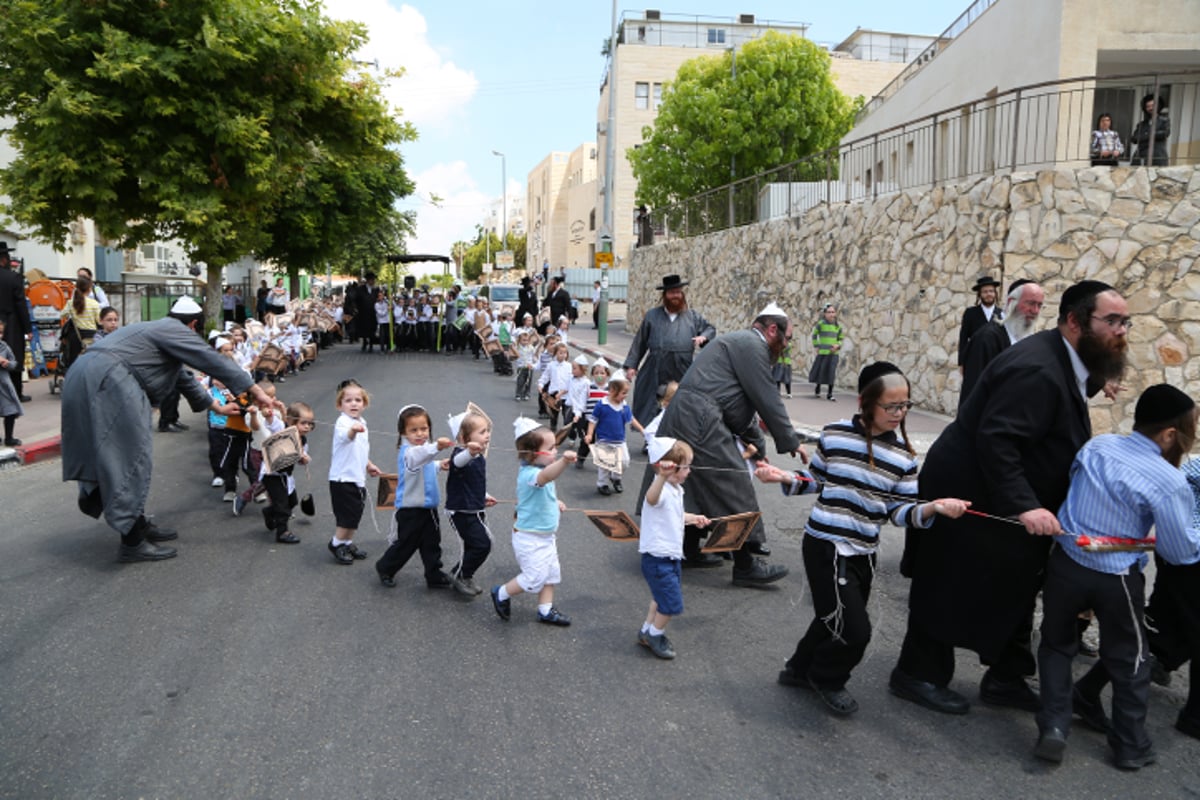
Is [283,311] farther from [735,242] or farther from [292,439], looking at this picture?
[292,439]

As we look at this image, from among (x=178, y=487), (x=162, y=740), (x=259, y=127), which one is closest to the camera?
(x=162, y=740)

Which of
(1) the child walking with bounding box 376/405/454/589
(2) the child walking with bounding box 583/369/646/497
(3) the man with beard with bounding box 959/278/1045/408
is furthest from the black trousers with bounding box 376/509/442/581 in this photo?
(3) the man with beard with bounding box 959/278/1045/408

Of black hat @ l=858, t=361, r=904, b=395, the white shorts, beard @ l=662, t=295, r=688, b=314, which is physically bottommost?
the white shorts

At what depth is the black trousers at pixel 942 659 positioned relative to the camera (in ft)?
13.8

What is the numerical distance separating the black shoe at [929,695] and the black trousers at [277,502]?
4.47 m

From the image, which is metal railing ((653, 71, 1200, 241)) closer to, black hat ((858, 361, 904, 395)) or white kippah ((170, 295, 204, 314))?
black hat ((858, 361, 904, 395))

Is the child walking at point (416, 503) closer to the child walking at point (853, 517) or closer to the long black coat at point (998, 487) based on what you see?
the child walking at point (853, 517)

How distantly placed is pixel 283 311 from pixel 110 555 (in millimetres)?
17746

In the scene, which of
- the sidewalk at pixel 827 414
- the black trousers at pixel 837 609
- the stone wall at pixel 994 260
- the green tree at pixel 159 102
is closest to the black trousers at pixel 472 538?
the black trousers at pixel 837 609

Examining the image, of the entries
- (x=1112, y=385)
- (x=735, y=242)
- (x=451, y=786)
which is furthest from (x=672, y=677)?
(x=735, y=242)

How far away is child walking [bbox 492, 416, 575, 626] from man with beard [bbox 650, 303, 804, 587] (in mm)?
1123

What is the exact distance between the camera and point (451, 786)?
343cm

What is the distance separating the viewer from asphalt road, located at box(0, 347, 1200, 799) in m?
3.51

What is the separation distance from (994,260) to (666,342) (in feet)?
22.5
